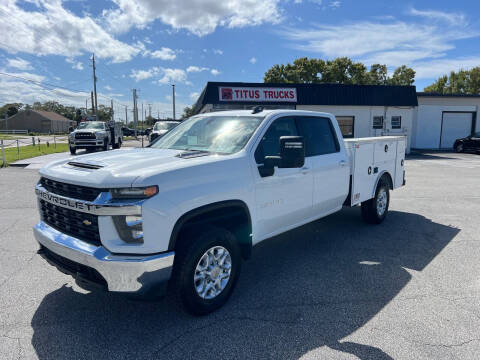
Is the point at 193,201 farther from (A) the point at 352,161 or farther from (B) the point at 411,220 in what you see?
(B) the point at 411,220

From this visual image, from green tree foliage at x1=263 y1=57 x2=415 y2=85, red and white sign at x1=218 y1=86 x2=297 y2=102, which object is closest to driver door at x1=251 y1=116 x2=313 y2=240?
red and white sign at x1=218 y1=86 x2=297 y2=102

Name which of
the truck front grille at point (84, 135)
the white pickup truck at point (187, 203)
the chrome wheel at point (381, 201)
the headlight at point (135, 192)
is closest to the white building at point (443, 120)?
the truck front grille at point (84, 135)

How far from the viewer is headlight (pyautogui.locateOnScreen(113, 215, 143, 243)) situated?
9.13 ft

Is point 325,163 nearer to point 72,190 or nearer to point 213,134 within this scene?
point 213,134

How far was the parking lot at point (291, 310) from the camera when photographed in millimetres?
2881

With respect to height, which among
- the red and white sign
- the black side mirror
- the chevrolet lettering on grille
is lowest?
the chevrolet lettering on grille

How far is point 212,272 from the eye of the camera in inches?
132

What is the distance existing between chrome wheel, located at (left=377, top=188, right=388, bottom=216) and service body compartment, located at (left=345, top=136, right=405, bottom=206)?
0.33 meters

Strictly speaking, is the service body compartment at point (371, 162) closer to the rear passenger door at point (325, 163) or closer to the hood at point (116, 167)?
the rear passenger door at point (325, 163)

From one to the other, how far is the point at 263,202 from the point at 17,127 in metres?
103

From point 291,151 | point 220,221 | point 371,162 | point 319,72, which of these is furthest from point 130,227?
point 319,72

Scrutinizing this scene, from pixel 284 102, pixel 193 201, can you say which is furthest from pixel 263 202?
pixel 284 102

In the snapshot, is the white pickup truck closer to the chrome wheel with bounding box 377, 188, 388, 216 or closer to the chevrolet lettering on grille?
the chevrolet lettering on grille

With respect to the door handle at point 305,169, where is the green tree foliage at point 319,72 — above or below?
above
